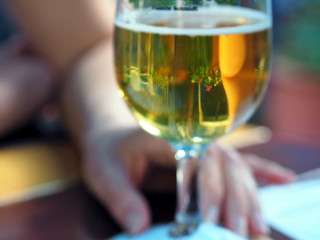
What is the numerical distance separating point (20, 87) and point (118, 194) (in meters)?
0.50

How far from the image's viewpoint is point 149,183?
0.77 m

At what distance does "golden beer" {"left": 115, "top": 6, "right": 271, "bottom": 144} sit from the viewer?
1.69 feet

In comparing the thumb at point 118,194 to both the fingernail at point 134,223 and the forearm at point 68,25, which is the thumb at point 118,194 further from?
the forearm at point 68,25

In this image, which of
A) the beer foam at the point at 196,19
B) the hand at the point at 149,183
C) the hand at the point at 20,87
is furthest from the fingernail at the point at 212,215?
the hand at the point at 20,87

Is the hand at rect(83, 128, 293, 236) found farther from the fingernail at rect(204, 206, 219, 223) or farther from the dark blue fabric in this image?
the dark blue fabric

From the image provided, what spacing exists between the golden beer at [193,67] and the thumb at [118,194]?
0.15 meters

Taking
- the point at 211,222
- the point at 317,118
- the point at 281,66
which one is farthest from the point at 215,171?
the point at 281,66

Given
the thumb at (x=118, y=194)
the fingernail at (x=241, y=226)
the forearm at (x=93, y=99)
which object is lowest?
the fingernail at (x=241, y=226)

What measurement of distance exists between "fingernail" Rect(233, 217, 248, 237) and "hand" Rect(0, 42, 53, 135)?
61 centimetres

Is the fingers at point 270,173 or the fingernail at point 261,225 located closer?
the fingernail at point 261,225

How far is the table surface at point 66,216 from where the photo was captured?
0.64m

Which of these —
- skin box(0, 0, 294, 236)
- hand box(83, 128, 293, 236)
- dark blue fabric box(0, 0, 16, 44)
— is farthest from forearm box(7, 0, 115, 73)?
hand box(83, 128, 293, 236)

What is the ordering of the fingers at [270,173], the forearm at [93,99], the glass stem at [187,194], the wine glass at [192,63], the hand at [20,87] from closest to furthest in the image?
the wine glass at [192,63]
the glass stem at [187,194]
the fingers at [270,173]
the forearm at [93,99]
the hand at [20,87]

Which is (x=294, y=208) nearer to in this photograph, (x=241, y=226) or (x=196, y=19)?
(x=241, y=226)
